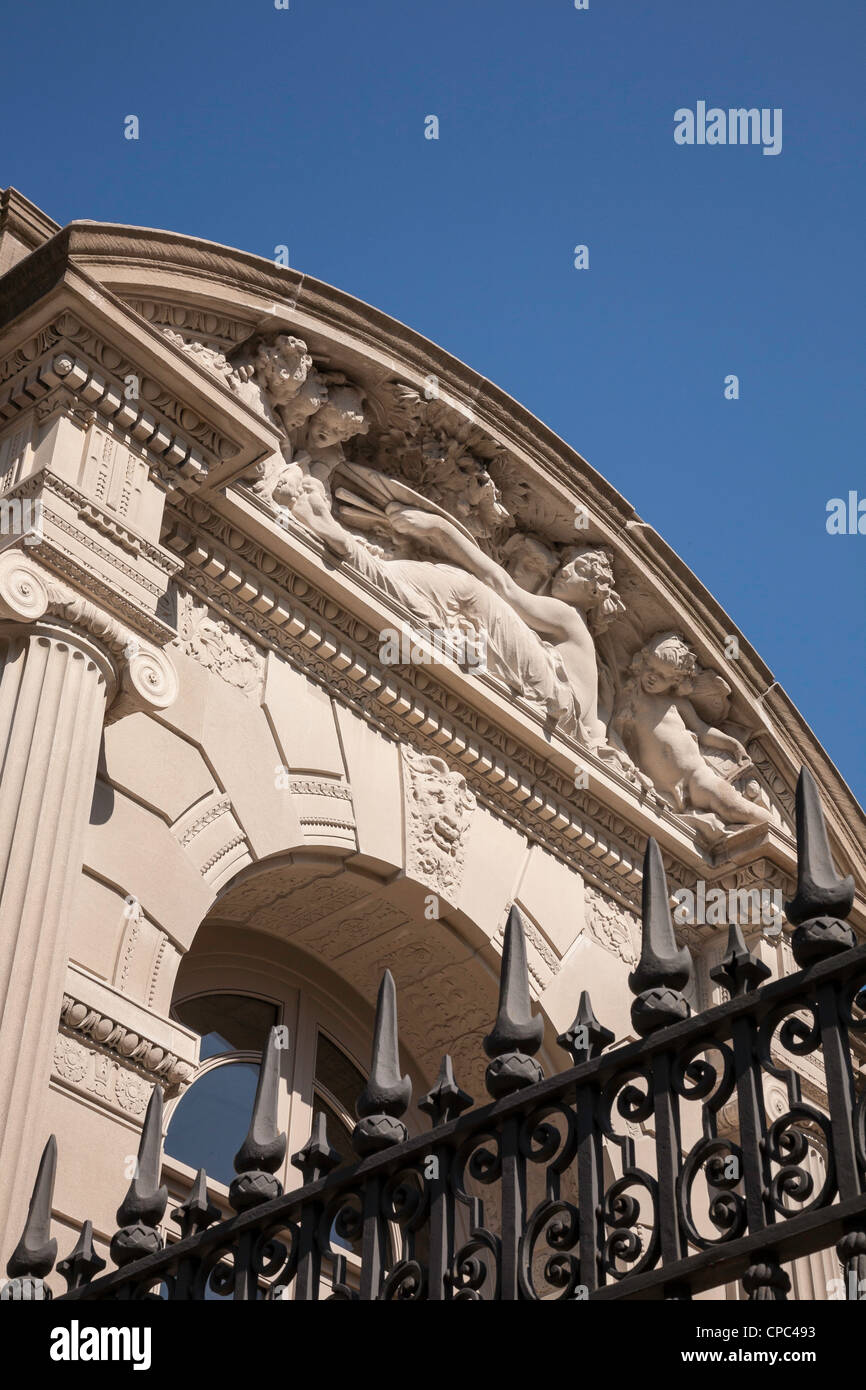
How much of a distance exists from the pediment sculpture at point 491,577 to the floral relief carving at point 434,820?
2.53ft

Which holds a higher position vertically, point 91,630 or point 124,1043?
point 91,630

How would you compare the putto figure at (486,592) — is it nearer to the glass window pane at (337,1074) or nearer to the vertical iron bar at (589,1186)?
the glass window pane at (337,1074)

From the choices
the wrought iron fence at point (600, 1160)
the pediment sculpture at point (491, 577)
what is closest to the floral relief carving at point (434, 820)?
the pediment sculpture at point (491, 577)

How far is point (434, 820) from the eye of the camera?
30.3 feet

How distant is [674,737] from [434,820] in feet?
8.02

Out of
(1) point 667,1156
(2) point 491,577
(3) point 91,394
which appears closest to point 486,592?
(2) point 491,577

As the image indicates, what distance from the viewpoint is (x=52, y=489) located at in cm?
712

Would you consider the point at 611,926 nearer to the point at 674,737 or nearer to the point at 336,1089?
the point at 674,737

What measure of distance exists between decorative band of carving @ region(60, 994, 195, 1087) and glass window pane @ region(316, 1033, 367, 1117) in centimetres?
259

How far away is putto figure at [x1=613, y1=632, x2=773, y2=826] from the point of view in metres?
11.0

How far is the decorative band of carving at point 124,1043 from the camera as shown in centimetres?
643

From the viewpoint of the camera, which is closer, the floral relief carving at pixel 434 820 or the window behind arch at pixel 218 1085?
the window behind arch at pixel 218 1085

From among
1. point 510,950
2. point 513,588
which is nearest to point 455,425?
point 513,588

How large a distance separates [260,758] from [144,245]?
2.66 meters
